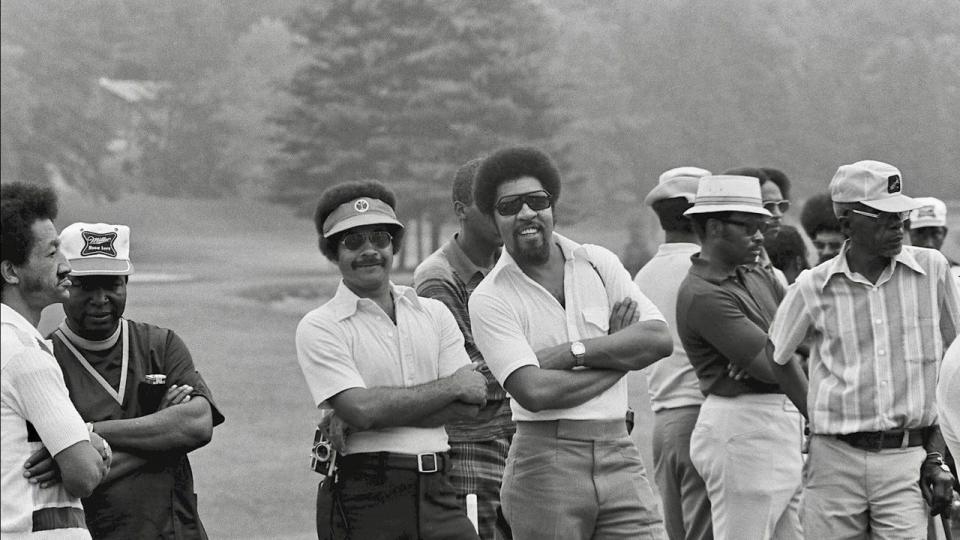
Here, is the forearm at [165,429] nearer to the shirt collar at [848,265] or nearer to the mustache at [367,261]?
the mustache at [367,261]

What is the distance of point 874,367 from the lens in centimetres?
519

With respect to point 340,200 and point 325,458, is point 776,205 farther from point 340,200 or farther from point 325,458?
point 325,458

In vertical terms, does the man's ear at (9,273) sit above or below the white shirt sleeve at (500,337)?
above

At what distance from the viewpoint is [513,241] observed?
4969 millimetres

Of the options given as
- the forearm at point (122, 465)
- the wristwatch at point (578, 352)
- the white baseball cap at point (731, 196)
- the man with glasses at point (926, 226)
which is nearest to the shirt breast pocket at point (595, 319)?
the wristwatch at point (578, 352)

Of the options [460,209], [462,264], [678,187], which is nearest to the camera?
[462,264]

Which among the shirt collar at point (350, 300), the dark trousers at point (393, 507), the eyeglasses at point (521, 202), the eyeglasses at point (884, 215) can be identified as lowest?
the dark trousers at point (393, 507)

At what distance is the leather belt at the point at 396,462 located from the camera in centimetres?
471

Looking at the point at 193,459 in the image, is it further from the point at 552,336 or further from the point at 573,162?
the point at 552,336

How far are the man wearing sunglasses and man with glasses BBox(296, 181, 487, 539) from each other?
60 cm

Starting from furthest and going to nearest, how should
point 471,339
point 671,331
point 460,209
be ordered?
point 671,331, point 460,209, point 471,339

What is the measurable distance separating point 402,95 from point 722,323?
11786 mm

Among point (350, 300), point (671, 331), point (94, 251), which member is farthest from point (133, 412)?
point (671, 331)

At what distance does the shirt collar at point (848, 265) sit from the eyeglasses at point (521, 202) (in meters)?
1.20
